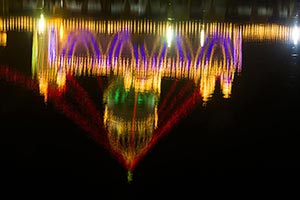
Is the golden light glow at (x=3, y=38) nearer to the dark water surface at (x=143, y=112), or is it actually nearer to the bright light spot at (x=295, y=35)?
the dark water surface at (x=143, y=112)

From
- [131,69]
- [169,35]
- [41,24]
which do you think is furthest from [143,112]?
[41,24]

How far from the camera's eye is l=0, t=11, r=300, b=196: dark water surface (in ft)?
24.5

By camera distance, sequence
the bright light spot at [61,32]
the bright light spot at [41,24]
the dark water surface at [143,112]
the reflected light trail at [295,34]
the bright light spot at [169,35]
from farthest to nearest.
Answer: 1. the reflected light trail at [295,34]
2. the bright light spot at [41,24]
3. the bright light spot at [61,32]
4. the bright light spot at [169,35]
5. the dark water surface at [143,112]

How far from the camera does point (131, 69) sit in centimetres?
1373

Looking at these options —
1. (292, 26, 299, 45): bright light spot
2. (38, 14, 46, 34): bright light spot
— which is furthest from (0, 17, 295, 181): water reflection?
(292, 26, 299, 45): bright light spot

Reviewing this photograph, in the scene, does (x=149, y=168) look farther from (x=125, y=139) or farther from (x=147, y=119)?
(x=147, y=119)

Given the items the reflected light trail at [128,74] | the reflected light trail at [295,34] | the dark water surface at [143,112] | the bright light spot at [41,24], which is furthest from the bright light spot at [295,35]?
the bright light spot at [41,24]

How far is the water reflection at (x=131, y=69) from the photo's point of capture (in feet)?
31.6

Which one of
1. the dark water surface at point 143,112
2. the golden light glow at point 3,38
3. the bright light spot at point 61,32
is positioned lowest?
the dark water surface at point 143,112

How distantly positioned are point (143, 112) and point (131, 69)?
3468mm

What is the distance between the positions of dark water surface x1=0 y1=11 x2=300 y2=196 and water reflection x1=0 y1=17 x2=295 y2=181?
29 mm

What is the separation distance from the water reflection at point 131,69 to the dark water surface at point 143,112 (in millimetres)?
29

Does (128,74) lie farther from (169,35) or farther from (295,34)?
(295,34)

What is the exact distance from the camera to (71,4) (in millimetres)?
27953
